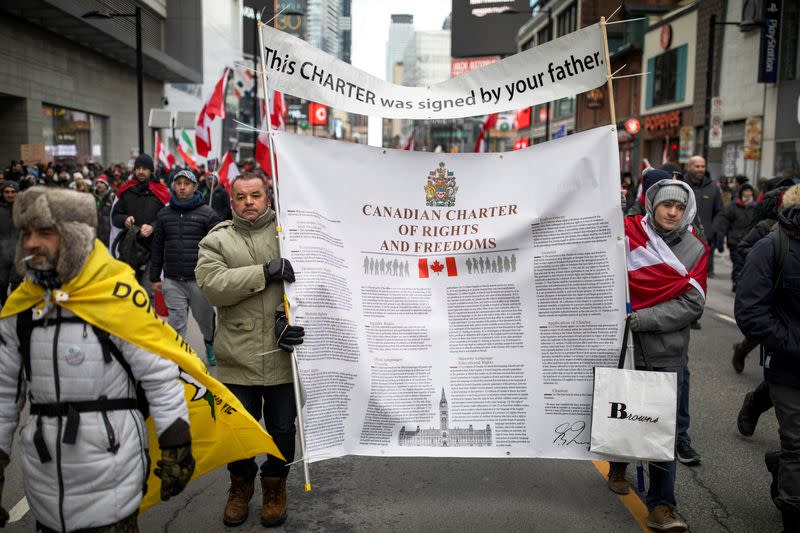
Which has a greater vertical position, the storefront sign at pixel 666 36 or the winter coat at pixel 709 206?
the storefront sign at pixel 666 36

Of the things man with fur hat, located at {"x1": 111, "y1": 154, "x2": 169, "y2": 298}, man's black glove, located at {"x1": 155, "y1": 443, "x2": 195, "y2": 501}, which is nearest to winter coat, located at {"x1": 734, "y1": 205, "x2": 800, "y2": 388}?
man's black glove, located at {"x1": 155, "y1": 443, "x2": 195, "y2": 501}

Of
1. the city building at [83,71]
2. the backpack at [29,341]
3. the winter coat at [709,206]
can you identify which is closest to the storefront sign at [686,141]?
the winter coat at [709,206]

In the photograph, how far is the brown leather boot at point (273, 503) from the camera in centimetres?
417

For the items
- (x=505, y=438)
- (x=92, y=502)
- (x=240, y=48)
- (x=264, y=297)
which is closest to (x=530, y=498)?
(x=505, y=438)

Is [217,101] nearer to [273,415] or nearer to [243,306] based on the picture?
[243,306]

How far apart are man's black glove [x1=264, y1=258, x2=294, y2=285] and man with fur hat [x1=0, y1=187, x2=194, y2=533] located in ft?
3.62

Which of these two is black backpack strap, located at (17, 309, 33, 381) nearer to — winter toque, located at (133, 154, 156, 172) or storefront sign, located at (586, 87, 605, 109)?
winter toque, located at (133, 154, 156, 172)

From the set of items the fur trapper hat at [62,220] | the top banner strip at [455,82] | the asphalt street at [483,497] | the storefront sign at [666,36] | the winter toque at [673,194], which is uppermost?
the storefront sign at [666,36]

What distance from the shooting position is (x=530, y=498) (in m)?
4.57

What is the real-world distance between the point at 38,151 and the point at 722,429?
17943 millimetres

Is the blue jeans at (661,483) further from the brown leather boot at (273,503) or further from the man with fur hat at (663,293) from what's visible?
the brown leather boot at (273,503)

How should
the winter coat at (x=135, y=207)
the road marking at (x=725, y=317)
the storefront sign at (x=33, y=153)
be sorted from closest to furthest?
the winter coat at (x=135, y=207) → the road marking at (x=725, y=317) → the storefront sign at (x=33, y=153)

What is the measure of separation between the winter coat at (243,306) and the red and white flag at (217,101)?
970cm

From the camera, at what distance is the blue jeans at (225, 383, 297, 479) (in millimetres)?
4102
